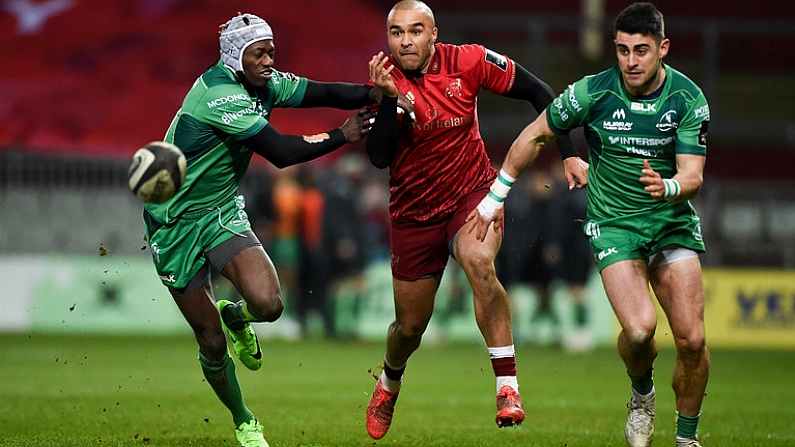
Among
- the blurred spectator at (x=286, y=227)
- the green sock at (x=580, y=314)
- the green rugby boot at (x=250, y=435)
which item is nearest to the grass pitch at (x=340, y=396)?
the green rugby boot at (x=250, y=435)

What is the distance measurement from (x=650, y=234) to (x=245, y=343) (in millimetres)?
3147

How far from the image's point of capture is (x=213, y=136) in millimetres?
8125

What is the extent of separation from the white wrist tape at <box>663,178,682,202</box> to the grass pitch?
244cm

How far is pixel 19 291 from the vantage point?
17703 millimetres

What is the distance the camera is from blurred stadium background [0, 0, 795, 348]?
17891mm

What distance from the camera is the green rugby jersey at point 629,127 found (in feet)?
24.6

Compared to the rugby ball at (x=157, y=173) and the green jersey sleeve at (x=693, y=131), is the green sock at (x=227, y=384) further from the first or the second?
the green jersey sleeve at (x=693, y=131)

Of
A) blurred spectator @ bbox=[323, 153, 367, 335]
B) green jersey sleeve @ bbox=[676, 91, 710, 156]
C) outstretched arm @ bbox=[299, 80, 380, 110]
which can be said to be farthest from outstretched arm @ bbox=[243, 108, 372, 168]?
blurred spectator @ bbox=[323, 153, 367, 335]

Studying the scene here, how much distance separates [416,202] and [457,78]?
3.15 feet

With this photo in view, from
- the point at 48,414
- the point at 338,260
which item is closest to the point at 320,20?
the point at 338,260

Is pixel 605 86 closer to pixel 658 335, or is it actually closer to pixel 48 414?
pixel 48 414

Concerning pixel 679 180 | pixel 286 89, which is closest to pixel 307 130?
pixel 286 89

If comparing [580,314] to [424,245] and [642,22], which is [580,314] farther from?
[642,22]

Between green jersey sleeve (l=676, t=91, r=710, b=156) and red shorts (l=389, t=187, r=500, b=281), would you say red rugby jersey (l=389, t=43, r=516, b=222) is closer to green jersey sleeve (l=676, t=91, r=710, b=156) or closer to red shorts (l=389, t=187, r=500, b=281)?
red shorts (l=389, t=187, r=500, b=281)
